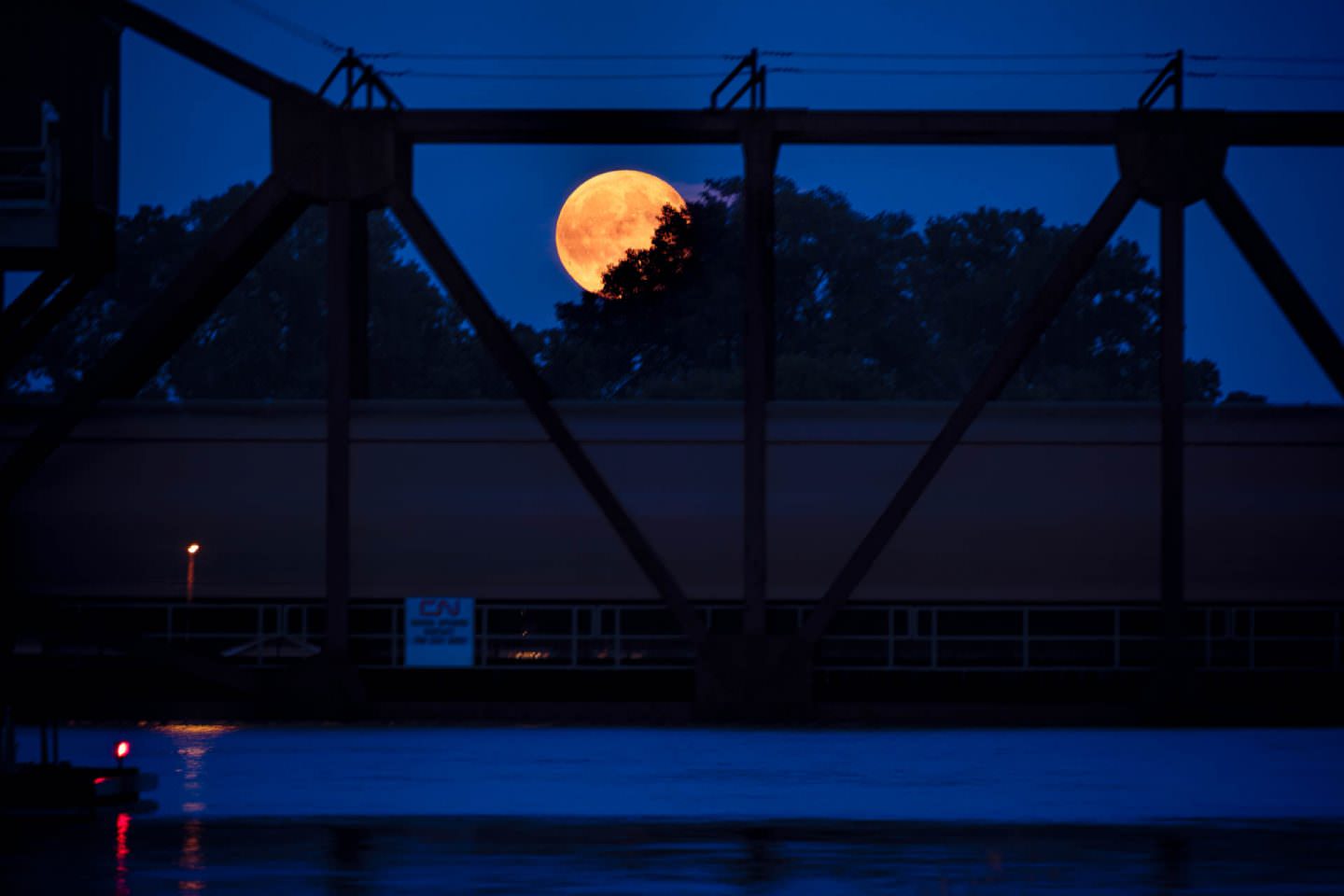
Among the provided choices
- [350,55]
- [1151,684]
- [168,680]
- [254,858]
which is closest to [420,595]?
[168,680]

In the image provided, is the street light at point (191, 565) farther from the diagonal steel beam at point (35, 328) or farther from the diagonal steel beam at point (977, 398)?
the diagonal steel beam at point (977, 398)

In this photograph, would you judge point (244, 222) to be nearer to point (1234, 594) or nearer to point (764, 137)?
point (764, 137)

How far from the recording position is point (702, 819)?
16.4m

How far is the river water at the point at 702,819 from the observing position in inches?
519

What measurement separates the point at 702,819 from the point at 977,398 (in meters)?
11.4

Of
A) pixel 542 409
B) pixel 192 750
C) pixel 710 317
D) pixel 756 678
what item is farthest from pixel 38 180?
pixel 710 317

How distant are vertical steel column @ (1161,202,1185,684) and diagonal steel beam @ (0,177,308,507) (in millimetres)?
11610

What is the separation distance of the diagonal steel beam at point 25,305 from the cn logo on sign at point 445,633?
6352 mm

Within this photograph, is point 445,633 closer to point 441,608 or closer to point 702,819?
point 441,608

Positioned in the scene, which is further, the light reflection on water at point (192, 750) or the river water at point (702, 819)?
the light reflection on water at point (192, 750)

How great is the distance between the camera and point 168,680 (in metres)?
29.1

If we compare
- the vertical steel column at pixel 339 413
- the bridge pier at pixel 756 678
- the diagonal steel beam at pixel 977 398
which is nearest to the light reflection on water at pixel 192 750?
the vertical steel column at pixel 339 413

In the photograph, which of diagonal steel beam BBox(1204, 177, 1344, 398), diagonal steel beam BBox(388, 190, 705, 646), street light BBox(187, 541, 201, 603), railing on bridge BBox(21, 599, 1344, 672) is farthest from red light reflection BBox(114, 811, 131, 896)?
diagonal steel beam BBox(1204, 177, 1344, 398)

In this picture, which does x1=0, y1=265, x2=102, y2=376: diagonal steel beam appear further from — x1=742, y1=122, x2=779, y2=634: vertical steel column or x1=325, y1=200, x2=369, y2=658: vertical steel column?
x1=742, y1=122, x2=779, y2=634: vertical steel column
